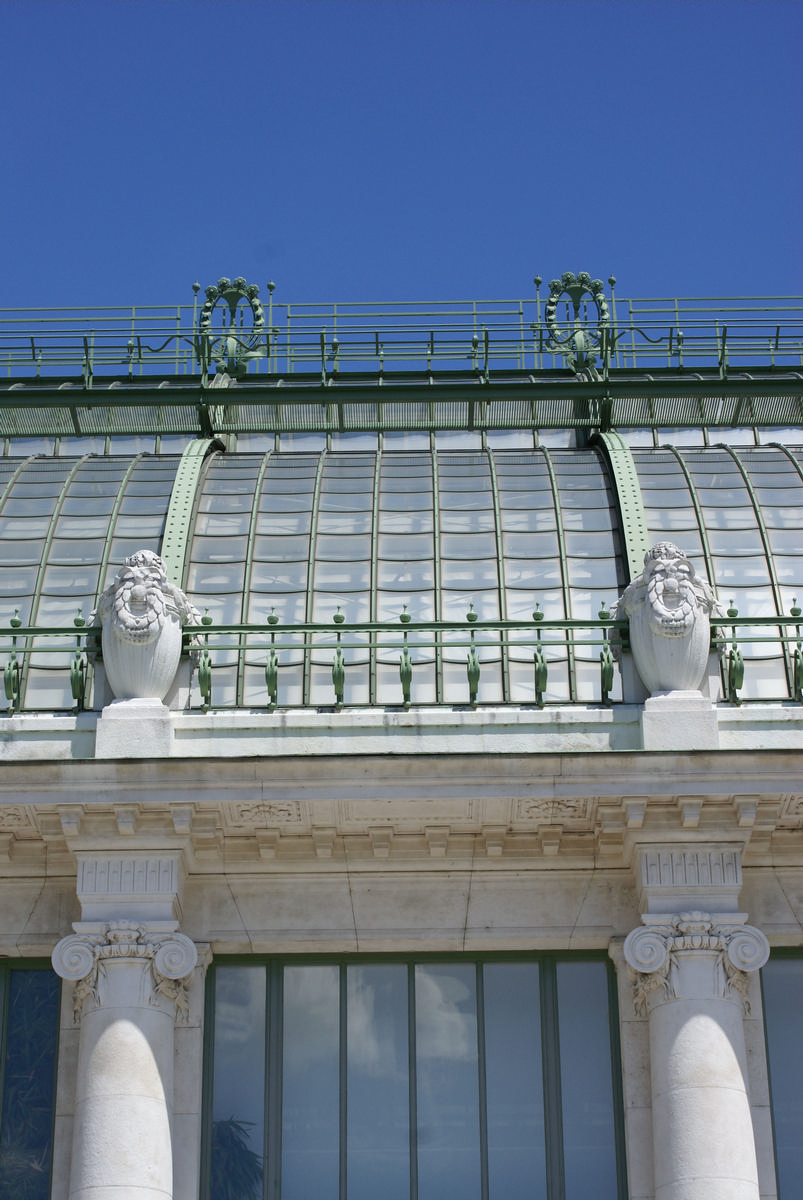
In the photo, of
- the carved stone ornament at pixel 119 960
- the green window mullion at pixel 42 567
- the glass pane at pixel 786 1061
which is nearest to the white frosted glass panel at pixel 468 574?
the green window mullion at pixel 42 567

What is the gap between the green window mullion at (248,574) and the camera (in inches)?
869

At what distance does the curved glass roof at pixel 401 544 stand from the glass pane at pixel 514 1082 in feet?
10.7

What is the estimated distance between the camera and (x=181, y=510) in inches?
953

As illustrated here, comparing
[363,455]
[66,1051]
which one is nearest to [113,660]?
[66,1051]

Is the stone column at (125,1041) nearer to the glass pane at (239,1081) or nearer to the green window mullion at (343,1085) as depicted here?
the glass pane at (239,1081)

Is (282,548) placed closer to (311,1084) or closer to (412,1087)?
(311,1084)

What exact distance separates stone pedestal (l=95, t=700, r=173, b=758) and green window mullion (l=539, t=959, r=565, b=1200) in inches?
194

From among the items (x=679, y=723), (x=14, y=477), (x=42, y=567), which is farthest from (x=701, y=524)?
(x=14, y=477)

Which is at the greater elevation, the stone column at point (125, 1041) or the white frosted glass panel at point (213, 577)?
the white frosted glass panel at point (213, 577)

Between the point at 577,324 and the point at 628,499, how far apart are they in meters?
7.10

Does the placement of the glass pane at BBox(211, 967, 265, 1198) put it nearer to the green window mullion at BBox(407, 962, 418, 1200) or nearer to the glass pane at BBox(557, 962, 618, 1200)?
the green window mullion at BBox(407, 962, 418, 1200)

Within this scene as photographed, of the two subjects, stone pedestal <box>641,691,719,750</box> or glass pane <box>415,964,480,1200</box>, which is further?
stone pedestal <box>641,691,719,750</box>

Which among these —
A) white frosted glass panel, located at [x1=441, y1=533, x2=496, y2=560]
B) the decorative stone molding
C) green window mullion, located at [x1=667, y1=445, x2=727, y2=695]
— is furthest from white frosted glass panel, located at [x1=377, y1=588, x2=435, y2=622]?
the decorative stone molding

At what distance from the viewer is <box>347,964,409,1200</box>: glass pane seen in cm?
2008
